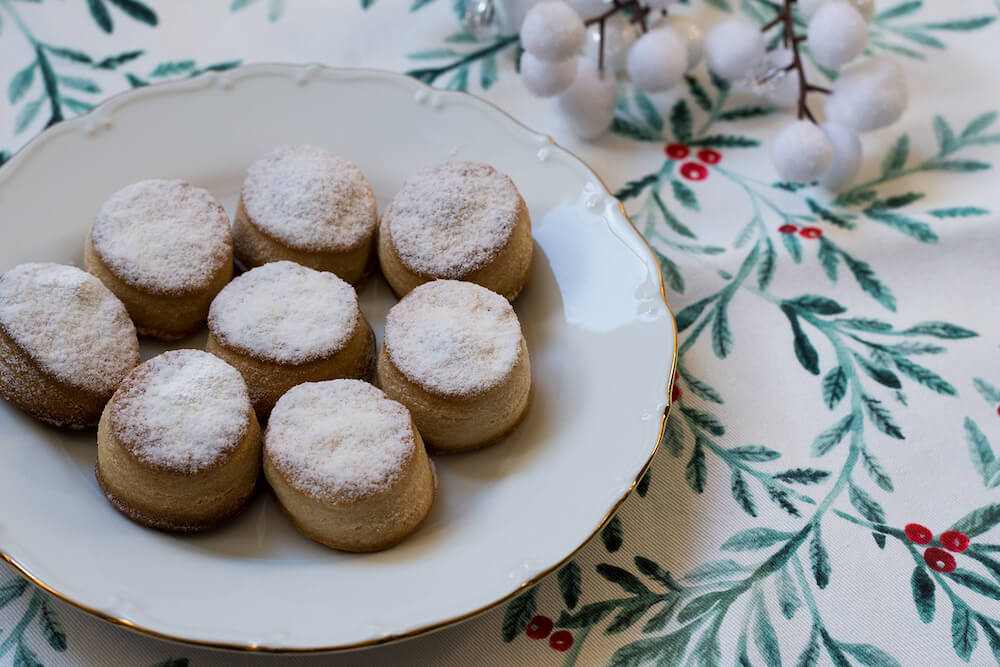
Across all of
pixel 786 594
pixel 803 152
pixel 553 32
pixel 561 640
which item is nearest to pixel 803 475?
pixel 786 594

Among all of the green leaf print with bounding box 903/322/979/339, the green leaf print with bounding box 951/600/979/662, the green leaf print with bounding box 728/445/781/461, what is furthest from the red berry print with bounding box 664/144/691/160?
the green leaf print with bounding box 951/600/979/662

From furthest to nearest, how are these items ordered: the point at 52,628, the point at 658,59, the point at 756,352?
the point at 658,59 < the point at 756,352 < the point at 52,628

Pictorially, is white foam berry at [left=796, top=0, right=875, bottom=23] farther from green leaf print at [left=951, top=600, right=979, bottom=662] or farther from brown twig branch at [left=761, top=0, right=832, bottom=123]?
green leaf print at [left=951, top=600, right=979, bottom=662]

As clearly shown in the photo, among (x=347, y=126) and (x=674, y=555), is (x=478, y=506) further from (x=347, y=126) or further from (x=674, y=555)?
(x=347, y=126)

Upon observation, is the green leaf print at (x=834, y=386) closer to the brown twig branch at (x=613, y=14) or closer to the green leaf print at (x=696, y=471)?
the green leaf print at (x=696, y=471)

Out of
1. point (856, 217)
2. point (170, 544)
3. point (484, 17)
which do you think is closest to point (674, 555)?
point (170, 544)

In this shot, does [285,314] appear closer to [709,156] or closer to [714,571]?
[714,571]
